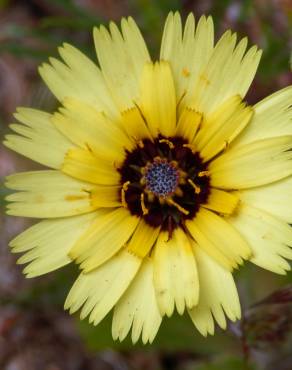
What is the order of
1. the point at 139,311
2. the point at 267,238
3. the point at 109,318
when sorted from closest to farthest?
1. the point at 267,238
2. the point at 139,311
3. the point at 109,318

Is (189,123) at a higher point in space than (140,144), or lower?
higher

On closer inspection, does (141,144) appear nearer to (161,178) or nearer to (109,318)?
(161,178)

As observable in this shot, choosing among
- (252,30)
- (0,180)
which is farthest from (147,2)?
(0,180)

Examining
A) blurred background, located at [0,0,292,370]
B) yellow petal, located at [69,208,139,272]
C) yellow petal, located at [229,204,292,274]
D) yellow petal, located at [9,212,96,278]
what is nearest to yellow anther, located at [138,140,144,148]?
yellow petal, located at [69,208,139,272]

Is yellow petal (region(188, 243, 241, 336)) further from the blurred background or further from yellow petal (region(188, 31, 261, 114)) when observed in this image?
the blurred background

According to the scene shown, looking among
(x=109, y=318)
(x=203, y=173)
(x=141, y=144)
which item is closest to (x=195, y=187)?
(x=203, y=173)

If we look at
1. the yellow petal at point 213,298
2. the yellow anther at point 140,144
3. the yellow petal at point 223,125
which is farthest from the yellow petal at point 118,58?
the yellow petal at point 213,298
